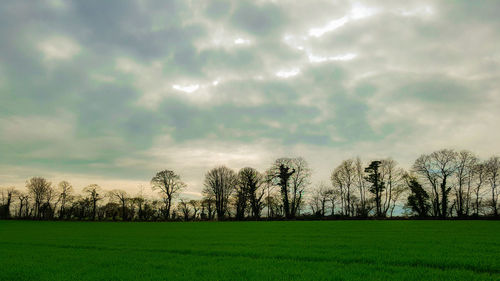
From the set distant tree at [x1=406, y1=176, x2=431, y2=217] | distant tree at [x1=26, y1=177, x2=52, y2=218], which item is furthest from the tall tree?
distant tree at [x1=26, y1=177, x2=52, y2=218]

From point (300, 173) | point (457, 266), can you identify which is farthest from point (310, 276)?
point (300, 173)

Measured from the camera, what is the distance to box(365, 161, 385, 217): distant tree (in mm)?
73750

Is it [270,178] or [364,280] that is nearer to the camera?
[364,280]

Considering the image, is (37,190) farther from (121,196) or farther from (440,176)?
(440,176)

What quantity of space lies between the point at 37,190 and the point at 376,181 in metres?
123

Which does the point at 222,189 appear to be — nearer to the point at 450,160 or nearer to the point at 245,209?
the point at 245,209

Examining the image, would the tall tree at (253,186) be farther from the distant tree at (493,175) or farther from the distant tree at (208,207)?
the distant tree at (493,175)

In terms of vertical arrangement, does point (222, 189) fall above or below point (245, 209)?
above

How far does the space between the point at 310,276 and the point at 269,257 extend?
16.7ft

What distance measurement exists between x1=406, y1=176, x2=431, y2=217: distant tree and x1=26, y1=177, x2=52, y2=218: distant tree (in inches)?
5076

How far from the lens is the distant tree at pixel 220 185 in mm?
94375

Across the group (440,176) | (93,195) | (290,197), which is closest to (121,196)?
(93,195)

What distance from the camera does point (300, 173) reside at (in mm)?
83188

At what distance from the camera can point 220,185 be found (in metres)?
94.6
